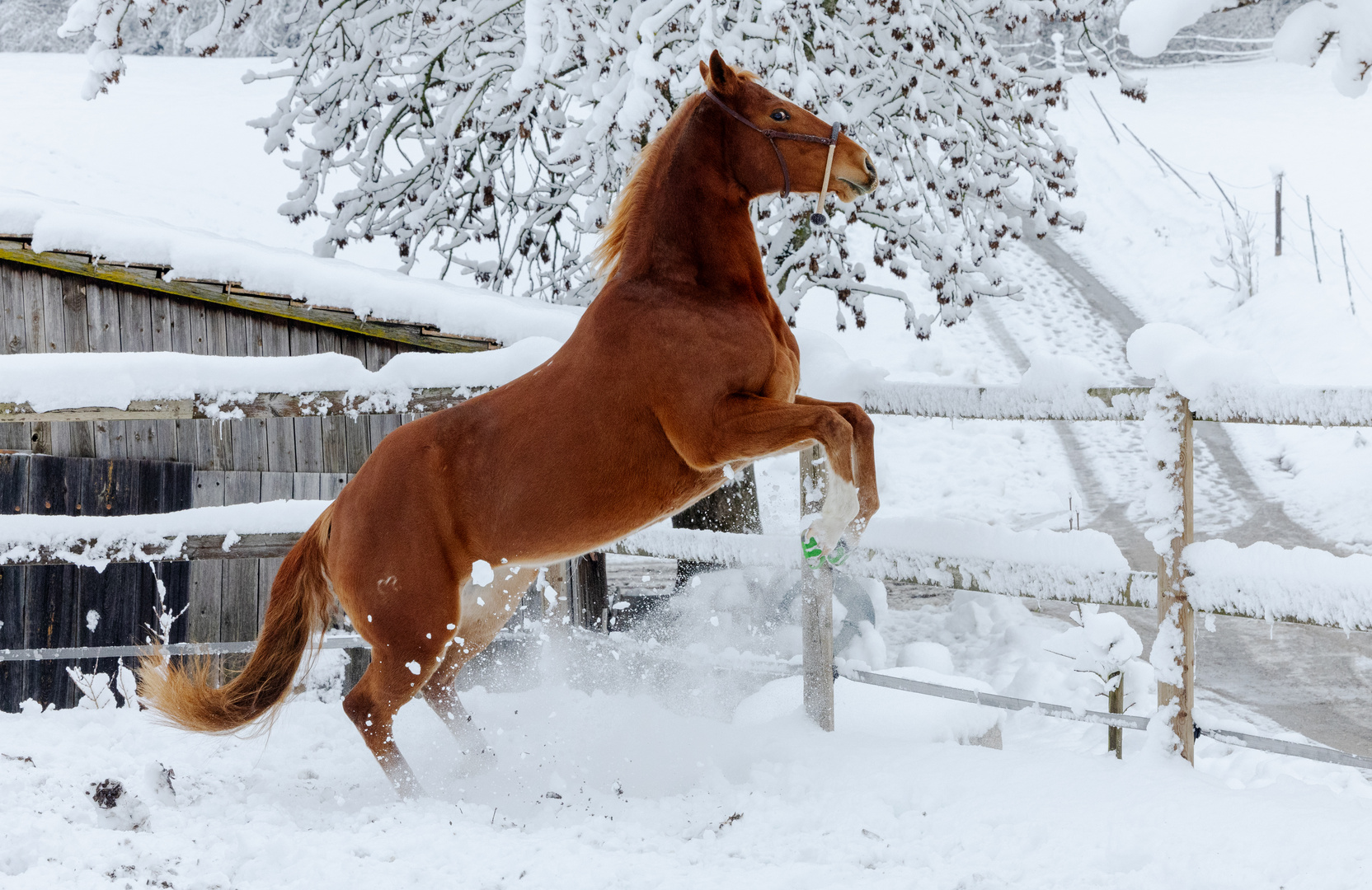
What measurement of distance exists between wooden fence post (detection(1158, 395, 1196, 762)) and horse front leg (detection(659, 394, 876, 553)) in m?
1.06

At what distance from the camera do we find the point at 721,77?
2.31 meters

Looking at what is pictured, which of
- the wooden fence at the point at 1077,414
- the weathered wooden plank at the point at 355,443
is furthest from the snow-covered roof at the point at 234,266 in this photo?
the wooden fence at the point at 1077,414

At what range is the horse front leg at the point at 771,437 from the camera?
2.15 meters

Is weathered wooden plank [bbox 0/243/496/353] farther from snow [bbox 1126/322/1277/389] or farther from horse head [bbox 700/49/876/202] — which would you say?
snow [bbox 1126/322/1277/389]

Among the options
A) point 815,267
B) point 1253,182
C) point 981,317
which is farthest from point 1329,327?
point 815,267

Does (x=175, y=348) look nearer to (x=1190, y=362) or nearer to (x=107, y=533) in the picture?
(x=107, y=533)

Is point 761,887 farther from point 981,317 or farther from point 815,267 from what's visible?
point 981,317

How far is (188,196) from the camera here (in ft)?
52.3

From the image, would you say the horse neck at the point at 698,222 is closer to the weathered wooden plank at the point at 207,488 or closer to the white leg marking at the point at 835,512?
the white leg marking at the point at 835,512

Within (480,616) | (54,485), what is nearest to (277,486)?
(54,485)

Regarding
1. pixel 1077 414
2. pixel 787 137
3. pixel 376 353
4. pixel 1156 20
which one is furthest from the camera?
pixel 376 353

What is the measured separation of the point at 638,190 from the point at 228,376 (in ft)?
4.84

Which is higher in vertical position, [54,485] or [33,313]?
[33,313]

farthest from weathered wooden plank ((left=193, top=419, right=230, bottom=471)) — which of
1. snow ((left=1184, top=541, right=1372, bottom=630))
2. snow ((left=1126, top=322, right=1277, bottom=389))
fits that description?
snow ((left=1184, top=541, right=1372, bottom=630))
